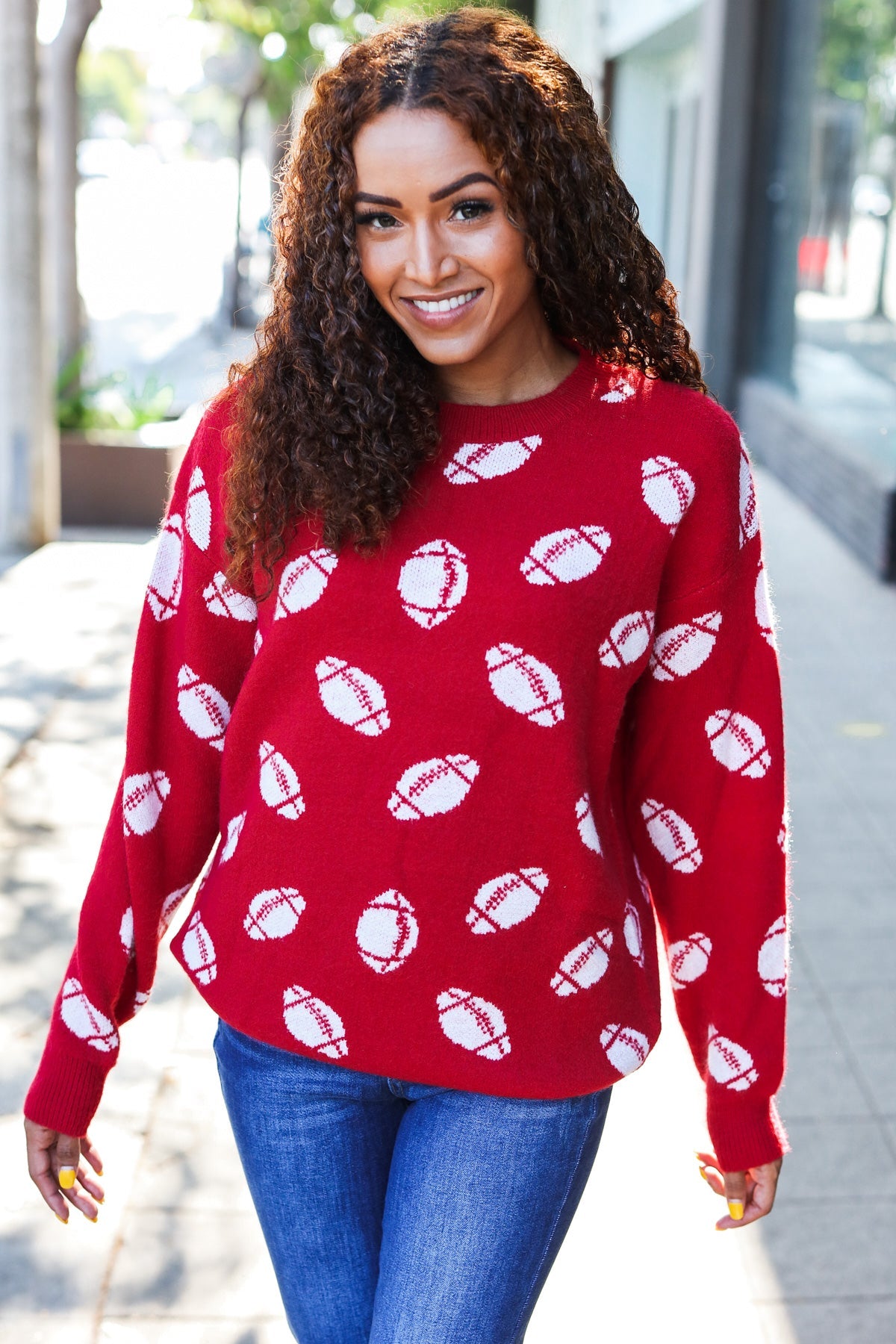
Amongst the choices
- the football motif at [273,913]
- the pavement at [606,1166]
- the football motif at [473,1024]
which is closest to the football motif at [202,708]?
the football motif at [273,913]

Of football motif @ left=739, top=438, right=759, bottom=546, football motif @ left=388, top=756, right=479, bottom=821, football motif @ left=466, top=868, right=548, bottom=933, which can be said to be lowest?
football motif @ left=466, top=868, right=548, bottom=933

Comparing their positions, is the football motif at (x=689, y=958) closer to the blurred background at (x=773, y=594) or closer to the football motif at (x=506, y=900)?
the football motif at (x=506, y=900)

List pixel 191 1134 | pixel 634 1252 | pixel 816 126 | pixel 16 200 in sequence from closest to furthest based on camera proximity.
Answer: pixel 634 1252
pixel 191 1134
pixel 16 200
pixel 816 126

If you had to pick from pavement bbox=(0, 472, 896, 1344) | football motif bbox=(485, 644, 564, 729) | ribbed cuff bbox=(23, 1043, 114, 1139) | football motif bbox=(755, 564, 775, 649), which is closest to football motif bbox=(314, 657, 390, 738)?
football motif bbox=(485, 644, 564, 729)

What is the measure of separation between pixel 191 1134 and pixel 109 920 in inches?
68.1

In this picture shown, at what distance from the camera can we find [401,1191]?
180cm

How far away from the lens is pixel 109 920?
1.95 metres

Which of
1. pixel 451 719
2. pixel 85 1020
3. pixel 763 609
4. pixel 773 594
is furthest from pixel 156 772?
pixel 773 594

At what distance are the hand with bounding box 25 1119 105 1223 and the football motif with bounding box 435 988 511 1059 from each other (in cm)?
54

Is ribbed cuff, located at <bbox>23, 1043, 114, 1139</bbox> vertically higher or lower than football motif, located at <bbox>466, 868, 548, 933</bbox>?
lower

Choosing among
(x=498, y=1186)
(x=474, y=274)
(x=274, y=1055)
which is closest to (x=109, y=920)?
(x=274, y=1055)

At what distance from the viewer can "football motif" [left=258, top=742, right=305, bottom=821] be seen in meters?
1.80

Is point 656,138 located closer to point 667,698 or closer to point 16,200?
point 16,200

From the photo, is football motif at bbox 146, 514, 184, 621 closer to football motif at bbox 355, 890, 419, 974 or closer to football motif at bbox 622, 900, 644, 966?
football motif at bbox 355, 890, 419, 974
